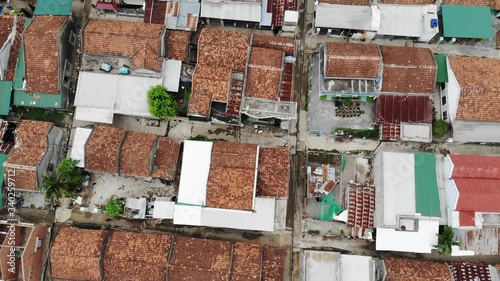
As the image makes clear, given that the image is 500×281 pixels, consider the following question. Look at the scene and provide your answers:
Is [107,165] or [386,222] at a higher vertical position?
[107,165]

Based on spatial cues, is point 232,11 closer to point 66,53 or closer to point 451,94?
point 66,53

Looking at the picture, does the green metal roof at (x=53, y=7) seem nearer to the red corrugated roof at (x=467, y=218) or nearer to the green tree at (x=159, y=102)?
the green tree at (x=159, y=102)

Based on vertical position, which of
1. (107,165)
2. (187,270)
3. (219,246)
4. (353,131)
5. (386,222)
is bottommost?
(187,270)

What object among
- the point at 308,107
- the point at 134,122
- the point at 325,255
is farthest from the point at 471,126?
the point at 134,122

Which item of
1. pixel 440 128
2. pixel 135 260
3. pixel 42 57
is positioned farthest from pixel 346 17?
pixel 135 260

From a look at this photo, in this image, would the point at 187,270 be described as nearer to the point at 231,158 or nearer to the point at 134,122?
the point at 231,158

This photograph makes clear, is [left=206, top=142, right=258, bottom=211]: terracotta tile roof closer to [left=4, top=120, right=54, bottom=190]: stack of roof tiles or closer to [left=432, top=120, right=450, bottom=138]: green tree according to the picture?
[left=4, top=120, right=54, bottom=190]: stack of roof tiles
